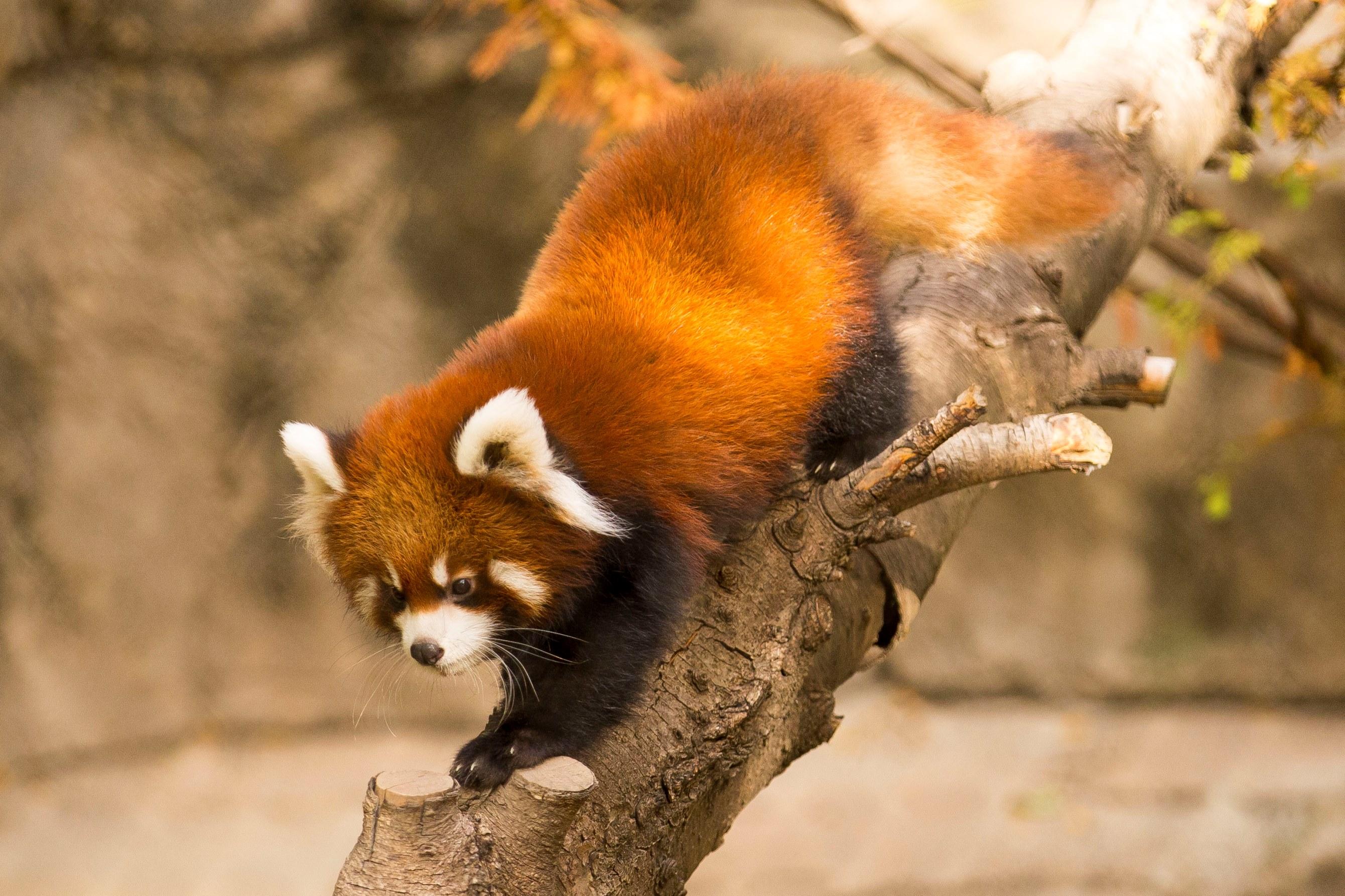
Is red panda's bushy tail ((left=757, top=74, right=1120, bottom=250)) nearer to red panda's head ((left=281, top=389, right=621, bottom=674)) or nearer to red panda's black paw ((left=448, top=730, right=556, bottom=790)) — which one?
red panda's head ((left=281, top=389, right=621, bottom=674))

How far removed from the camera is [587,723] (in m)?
1.88

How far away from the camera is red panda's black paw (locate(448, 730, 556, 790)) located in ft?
5.60

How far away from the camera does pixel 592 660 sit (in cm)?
201

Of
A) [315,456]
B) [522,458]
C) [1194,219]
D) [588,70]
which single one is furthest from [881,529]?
[588,70]

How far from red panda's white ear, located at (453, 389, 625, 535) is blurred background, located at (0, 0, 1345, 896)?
306 centimetres

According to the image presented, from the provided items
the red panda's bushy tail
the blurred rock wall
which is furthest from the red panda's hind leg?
the blurred rock wall

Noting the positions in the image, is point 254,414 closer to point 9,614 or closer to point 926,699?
point 9,614

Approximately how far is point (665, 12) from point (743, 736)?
13.8 feet

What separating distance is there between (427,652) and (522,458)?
1.32ft

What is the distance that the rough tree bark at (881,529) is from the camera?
1569 mm

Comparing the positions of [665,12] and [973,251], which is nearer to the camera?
[973,251]

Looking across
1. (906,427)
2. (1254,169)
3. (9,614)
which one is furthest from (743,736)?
(9,614)

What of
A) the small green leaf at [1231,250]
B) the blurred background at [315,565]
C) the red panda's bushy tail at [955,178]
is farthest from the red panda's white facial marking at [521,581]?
the blurred background at [315,565]

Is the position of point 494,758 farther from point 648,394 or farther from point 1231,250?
point 1231,250
